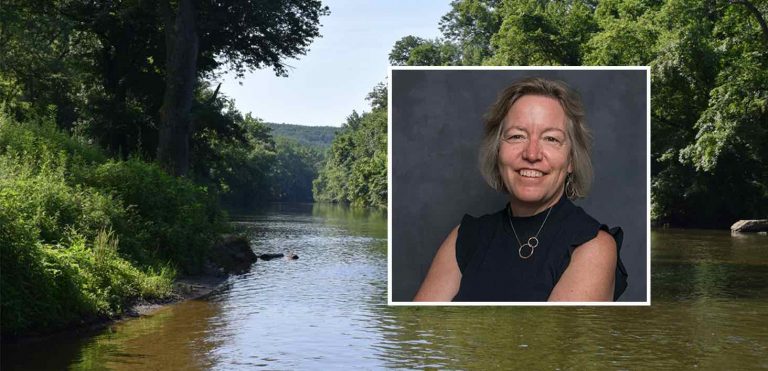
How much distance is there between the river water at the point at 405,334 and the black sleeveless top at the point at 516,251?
691cm

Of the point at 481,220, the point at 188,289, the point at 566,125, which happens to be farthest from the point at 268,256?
the point at 566,125

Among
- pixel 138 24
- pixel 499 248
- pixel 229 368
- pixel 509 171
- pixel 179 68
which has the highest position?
pixel 138 24

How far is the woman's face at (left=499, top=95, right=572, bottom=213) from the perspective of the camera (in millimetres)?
5441

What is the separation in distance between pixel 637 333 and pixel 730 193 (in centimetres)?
3810

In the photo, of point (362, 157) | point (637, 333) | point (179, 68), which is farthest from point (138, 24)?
point (362, 157)

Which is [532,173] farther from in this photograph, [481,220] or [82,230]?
[82,230]

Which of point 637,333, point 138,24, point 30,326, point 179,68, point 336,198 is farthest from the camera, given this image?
point 336,198

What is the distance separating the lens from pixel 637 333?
1520 cm

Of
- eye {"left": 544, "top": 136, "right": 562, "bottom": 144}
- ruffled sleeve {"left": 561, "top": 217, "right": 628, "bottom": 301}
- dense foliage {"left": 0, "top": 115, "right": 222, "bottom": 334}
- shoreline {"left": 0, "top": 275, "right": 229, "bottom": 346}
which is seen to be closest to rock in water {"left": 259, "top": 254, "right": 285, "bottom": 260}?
dense foliage {"left": 0, "top": 115, "right": 222, "bottom": 334}

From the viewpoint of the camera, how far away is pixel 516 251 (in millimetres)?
5562

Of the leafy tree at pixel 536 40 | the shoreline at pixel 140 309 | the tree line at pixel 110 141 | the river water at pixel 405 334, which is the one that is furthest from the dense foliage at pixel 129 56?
the leafy tree at pixel 536 40

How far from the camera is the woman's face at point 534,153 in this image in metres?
5.44

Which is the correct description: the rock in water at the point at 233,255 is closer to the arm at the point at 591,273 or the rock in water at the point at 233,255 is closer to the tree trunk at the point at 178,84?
the tree trunk at the point at 178,84

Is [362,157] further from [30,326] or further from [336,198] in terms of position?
[30,326]
